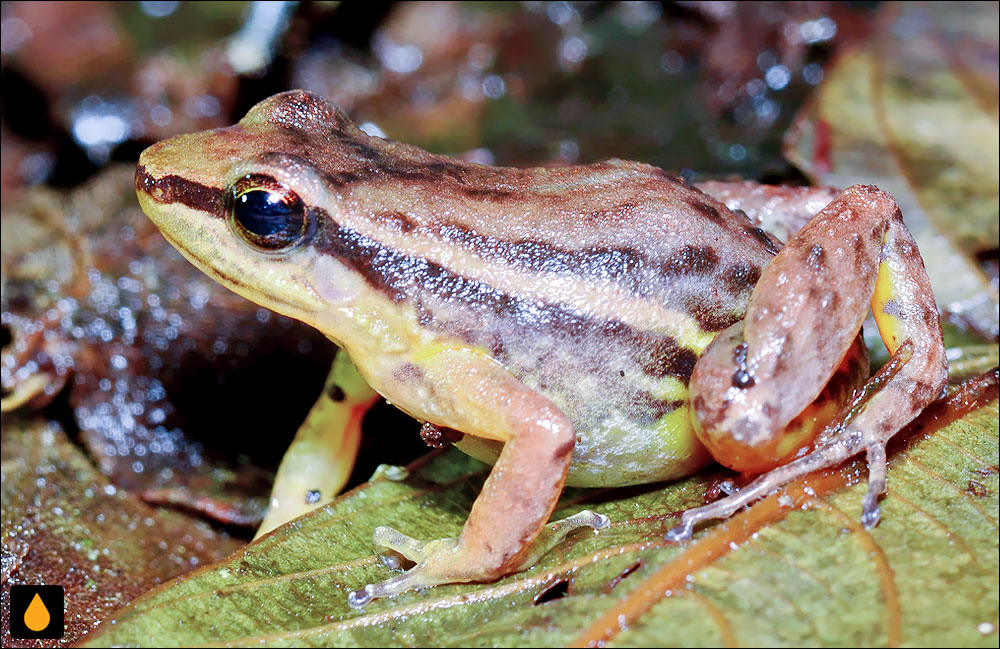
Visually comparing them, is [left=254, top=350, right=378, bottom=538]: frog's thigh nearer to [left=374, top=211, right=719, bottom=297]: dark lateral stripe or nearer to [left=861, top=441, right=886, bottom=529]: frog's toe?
[left=374, top=211, right=719, bottom=297]: dark lateral stripe

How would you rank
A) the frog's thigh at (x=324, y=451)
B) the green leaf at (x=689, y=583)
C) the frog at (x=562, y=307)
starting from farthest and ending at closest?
the frog's thigh at (x=324, y=451)
the frog at (x=562, y=307)
the green leaf at (x=689, y=583)

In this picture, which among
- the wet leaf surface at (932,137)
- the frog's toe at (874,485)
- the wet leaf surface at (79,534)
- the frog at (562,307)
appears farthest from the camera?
the wet leaf surface at (932,137)

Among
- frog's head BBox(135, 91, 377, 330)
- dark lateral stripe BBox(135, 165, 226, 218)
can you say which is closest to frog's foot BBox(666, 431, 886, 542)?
frog's head BBox(135, 91, 377, 330)

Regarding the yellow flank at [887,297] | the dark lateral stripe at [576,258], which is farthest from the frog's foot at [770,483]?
the dark lateral stripe at [576,258]

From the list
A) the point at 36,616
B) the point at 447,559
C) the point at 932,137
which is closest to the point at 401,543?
the point at 447,559

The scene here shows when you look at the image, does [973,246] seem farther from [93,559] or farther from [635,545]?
[93,559]

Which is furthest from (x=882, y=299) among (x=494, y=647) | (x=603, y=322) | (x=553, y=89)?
(x=553, y=89)

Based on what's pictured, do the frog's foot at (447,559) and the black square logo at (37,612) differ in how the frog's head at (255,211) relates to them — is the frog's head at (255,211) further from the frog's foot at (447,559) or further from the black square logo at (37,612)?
the black square logo at (37,612)
